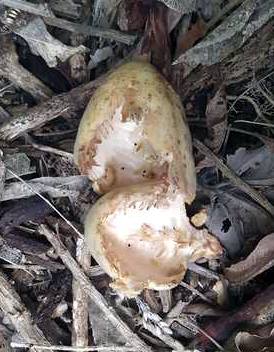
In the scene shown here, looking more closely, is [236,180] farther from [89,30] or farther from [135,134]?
[89,30]

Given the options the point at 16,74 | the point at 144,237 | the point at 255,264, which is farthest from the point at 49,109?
the point at 255,264

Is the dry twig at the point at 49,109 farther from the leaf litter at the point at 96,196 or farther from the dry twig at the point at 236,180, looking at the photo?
the dry twig at the point at 236,180

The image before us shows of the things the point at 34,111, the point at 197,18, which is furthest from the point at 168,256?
the point at 197,18

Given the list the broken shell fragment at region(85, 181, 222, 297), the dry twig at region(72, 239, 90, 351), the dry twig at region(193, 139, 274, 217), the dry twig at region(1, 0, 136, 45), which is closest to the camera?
the broken shell fragment at region(85, 181, 222, 297)

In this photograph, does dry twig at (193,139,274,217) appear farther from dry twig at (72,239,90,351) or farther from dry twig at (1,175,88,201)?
dry twig at (72,239,90,351)

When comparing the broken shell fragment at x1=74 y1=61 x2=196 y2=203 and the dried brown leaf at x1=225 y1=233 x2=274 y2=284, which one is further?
the dried brown leaf at x1=225 y1=233 x2=274 y2=284

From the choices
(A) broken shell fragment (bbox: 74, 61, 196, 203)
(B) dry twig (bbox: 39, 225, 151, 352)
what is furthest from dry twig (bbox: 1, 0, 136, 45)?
(B) dry twig (bbox: 39, 225, 151, 352)
